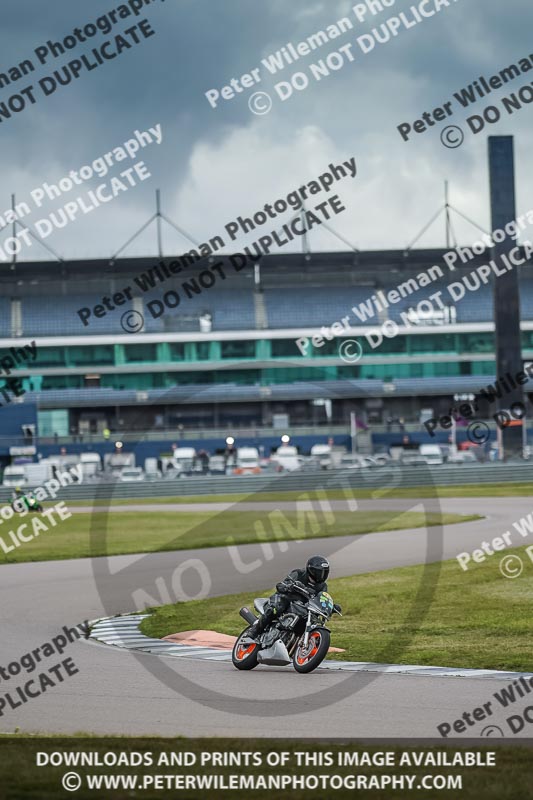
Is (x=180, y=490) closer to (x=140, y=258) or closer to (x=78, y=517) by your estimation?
(x=78, y=517)

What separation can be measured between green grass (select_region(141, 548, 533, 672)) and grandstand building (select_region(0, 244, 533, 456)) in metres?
68.2

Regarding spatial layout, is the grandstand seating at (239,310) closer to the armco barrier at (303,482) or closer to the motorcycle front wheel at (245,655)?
the armco barrier at (303,482)

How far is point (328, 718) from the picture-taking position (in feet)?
32.5

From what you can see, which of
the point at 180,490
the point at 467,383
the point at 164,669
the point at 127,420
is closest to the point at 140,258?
the point at 127,420

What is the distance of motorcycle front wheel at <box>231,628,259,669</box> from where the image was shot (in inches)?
499

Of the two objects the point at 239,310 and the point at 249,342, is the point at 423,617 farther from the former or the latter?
the point at 239,310

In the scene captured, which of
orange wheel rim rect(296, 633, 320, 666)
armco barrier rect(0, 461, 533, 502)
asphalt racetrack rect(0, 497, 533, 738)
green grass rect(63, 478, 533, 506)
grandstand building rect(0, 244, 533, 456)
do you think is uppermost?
grandstand building rect(0, 244, 533, 456)

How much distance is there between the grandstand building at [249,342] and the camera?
90438 millimetres

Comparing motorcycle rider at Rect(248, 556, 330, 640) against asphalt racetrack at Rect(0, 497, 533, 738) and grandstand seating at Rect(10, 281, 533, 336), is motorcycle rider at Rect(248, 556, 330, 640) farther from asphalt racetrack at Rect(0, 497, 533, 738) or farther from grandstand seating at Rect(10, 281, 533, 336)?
grandstand seating at Rect(10, 281, 533, 336)

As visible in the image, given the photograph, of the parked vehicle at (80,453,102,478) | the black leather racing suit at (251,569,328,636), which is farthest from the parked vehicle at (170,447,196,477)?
the black leather racing suit at (251,569,328,636)

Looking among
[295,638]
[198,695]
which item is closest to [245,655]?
[295,638]

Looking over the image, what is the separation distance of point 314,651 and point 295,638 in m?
0.49

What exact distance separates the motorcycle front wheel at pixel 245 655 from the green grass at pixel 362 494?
117 feet

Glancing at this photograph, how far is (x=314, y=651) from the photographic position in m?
12.1
